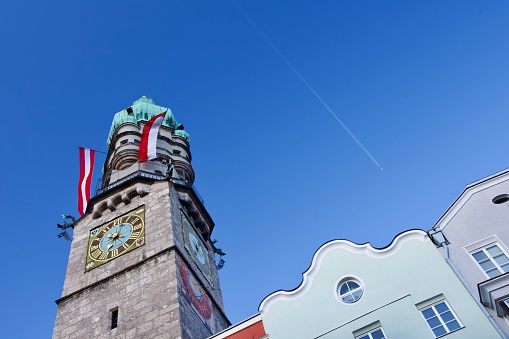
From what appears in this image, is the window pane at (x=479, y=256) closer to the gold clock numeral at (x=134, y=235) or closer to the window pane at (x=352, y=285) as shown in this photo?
the window pane at (x=352, y=285)

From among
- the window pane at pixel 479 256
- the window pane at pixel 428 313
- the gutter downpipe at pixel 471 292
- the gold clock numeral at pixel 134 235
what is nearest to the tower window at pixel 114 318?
the gold clock numeral at pixel 134 235

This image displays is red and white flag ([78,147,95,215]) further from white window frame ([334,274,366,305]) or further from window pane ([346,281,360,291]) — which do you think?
window pane ([346,281,360,291])

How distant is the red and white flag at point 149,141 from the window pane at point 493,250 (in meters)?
19.4

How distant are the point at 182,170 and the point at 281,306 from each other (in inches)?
857

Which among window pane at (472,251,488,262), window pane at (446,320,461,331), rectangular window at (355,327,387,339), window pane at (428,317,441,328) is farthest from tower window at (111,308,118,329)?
window pane at (472,251,488,262)

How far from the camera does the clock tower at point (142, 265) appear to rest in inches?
889

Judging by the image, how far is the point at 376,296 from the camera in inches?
590

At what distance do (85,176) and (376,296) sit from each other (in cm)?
2111

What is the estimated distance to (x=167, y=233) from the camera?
85.6 ft

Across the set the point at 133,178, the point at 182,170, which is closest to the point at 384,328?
the point at 133,178

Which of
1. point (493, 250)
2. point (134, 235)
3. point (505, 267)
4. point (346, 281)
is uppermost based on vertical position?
point (134, 235)

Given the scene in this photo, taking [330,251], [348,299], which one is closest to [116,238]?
[330,251]

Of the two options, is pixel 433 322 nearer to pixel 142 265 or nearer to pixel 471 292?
pixel 471 292

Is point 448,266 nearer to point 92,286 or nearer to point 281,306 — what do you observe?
point 281,306
